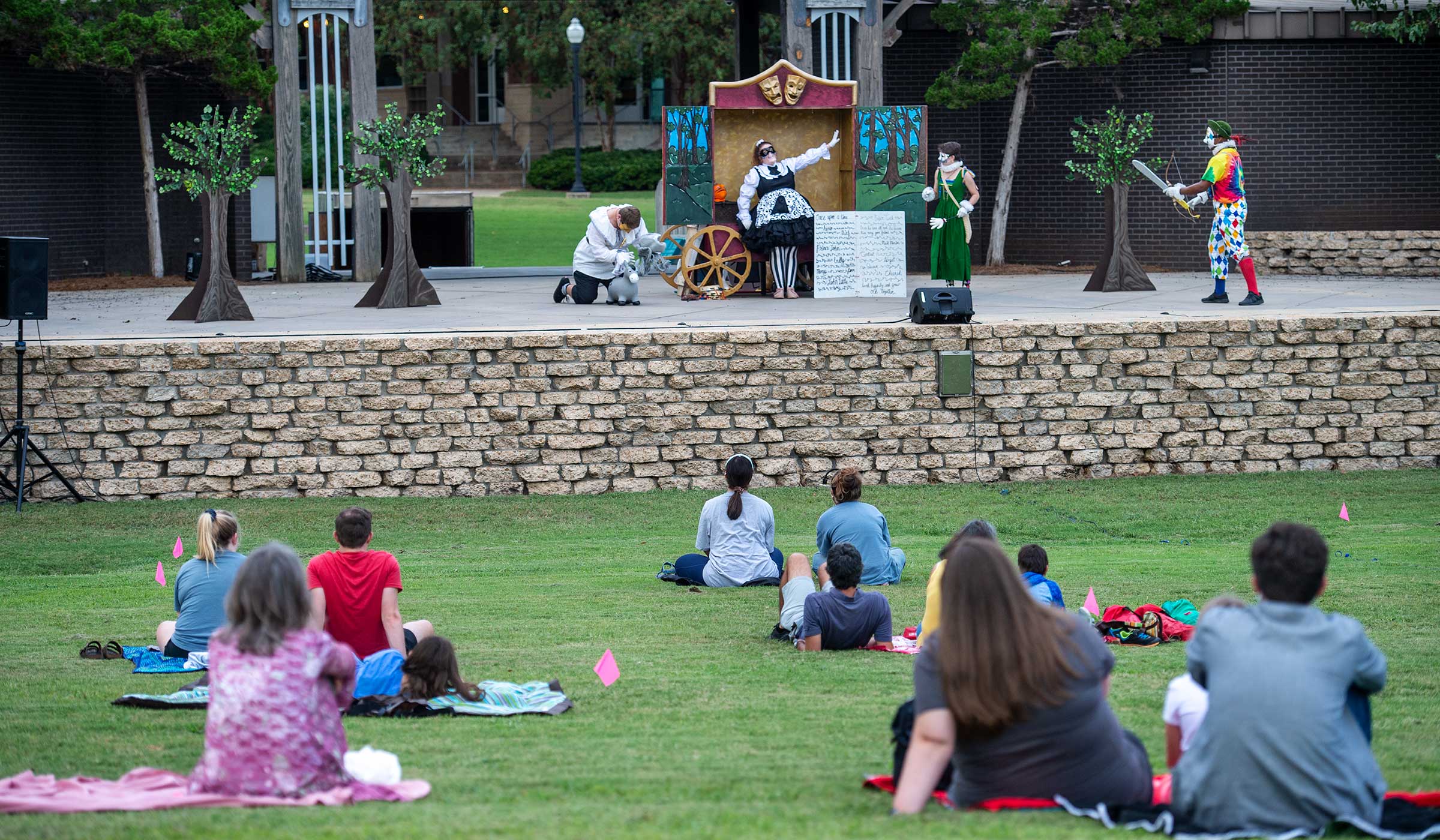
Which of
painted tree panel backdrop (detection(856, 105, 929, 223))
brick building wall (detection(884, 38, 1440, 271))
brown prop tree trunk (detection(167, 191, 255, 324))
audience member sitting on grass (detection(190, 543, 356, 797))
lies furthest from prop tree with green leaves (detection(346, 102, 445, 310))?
audience member sitting on grass (detection(190, 543, 356, 797))

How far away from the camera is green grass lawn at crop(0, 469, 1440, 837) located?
4.79 meters

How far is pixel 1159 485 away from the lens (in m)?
14.7

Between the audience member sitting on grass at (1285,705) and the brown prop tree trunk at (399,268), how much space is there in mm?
13339

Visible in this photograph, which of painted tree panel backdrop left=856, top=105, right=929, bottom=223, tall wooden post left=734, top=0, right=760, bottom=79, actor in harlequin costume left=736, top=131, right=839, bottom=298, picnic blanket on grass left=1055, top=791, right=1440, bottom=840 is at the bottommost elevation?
picnic blanket on grass left=1055, top=791, right=1440, bottom=840

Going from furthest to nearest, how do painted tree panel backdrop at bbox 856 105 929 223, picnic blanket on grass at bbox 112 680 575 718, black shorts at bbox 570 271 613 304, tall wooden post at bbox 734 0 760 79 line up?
tall wooden post at bbox 734 0 760 79 < painted tree panel backdrop at bbox 856 105 929 223 < black shorts at bbox 570 271 613 304 < picnic blanket on grass at bbox 112 680 575 718

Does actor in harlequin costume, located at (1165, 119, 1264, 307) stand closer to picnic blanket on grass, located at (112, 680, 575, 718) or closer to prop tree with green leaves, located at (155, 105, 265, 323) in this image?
prop tree with green leaves, located at (155, 105, 265, 323)

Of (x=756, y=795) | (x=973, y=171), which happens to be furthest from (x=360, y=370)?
(x=973, y=171)

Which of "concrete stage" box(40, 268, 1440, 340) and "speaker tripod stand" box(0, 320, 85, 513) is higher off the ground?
"concrete stage" box(40, 268, 1440, 340)

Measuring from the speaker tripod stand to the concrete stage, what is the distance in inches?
31.0

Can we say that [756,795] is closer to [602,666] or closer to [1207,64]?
[602,666]

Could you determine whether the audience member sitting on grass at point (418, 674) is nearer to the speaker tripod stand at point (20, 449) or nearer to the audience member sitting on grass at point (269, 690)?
the audience member sitting on grass at point (269, 690)

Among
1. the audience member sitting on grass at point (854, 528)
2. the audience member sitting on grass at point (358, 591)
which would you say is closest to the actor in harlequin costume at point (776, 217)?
the audience member sitting on grass at point (854, 528)

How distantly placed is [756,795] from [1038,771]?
0.94m

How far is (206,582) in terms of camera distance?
734 centimetres
